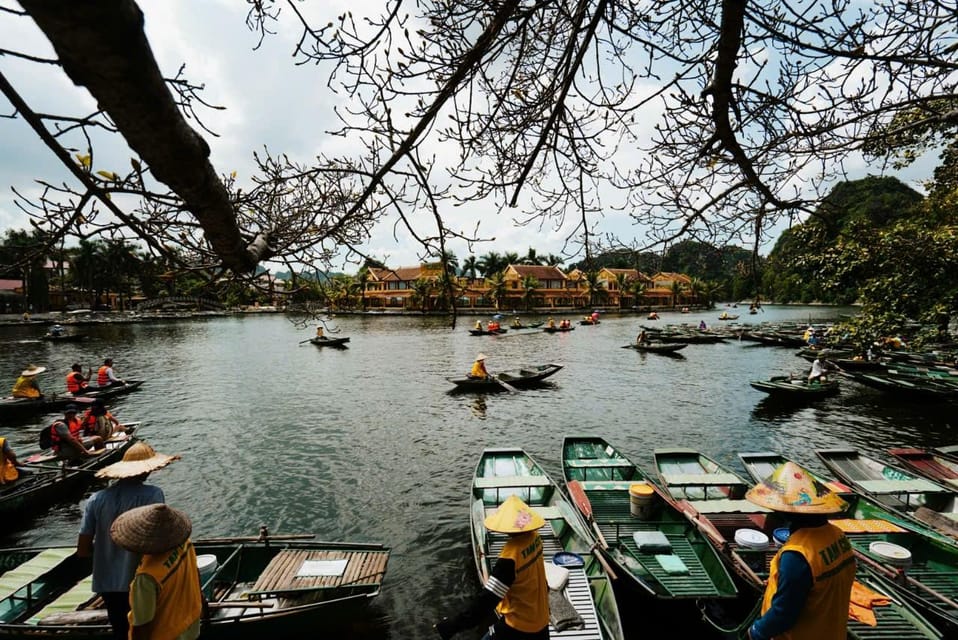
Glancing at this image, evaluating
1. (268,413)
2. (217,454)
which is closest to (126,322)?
(268,413)

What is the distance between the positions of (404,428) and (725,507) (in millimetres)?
10960

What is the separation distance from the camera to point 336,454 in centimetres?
1404

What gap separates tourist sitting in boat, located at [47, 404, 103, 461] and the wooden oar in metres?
10.5

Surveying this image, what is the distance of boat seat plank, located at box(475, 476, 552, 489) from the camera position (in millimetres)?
8894

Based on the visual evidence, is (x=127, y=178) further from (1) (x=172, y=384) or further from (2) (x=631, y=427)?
(1) (x=172, y=384)

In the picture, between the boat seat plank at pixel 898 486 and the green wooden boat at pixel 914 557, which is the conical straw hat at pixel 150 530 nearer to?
the green wooden boat at pixel 914 557

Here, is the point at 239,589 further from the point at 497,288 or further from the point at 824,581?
the point at 497,288

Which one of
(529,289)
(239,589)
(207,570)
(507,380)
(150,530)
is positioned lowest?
(507,380)

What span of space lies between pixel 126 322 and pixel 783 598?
70.9m

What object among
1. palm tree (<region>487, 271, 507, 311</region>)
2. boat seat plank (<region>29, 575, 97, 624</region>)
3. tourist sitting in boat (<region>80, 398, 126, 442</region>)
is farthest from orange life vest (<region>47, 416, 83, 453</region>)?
palm tree (<region>487, 271, 507, 311</region>)

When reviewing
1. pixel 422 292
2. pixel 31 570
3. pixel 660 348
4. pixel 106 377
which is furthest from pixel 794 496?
pixel 422 292

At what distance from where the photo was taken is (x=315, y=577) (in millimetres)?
6219

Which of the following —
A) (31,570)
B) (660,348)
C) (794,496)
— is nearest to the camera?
(794,496)

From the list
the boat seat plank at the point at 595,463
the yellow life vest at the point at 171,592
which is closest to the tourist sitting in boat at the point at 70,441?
the yellow life vest at the point at 171,592
